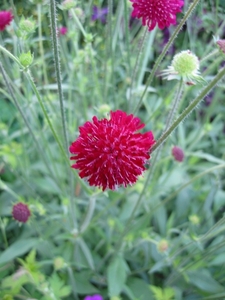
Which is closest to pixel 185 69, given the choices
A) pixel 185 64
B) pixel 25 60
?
pixel 185 64

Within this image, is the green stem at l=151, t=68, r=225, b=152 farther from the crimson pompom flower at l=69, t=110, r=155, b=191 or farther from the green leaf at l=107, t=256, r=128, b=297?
the green leaf at l=107, t=256, r=128, b=297

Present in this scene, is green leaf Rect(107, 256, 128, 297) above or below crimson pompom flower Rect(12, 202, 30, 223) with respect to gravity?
below

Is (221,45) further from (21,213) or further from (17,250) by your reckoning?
(17,250)

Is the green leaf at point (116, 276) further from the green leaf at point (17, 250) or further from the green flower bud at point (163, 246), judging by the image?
the green leaf at point (17, 250)

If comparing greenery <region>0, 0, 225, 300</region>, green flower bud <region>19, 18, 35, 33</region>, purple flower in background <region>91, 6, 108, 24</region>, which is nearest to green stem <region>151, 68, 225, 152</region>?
greenery <region>0, 0, 225, 300</region>

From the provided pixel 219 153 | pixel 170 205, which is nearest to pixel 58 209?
pixel 170 205

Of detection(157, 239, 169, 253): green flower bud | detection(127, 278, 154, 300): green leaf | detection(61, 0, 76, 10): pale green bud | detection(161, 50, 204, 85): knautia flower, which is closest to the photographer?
detection(161, 50, 204, 85): knautia flower
